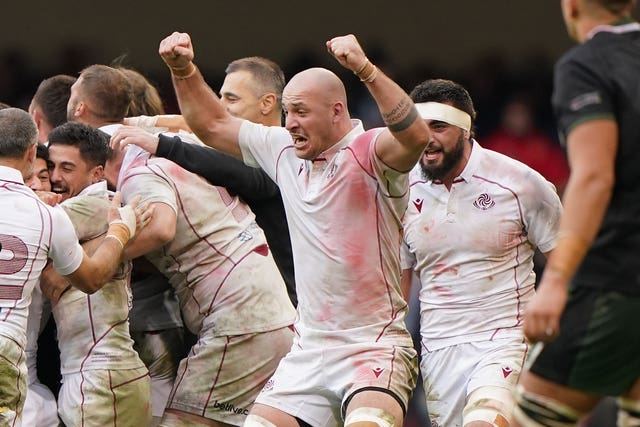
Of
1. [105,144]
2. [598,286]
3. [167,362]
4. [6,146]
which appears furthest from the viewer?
[167,362]

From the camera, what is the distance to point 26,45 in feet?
44.2

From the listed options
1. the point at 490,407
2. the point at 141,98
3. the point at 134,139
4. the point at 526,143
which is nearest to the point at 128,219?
the point at 134,139

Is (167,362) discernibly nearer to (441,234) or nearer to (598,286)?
(441,234)

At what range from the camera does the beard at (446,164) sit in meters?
7.24

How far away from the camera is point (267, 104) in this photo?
27.3ft

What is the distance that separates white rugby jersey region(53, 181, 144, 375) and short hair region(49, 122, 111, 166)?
0.80 ft

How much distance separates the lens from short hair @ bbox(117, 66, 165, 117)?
8.66 metres

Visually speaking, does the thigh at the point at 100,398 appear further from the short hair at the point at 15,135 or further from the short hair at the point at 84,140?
the short hair at the point at 15,135

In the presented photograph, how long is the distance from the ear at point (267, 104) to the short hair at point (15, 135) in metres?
2.15

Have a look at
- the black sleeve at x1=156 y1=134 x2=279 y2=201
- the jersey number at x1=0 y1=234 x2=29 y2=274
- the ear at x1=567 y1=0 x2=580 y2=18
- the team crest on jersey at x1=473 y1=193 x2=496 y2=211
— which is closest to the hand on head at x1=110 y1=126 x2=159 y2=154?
the black sleeve at x1=156 y1=134 x2=279 y2=201

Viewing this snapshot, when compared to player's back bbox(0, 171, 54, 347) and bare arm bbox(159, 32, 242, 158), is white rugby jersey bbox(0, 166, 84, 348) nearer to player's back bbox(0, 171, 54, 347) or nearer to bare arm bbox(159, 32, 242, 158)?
player's back bbox(0, 171, 54, 347)

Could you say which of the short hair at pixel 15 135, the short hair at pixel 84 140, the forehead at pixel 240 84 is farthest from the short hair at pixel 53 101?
the short hair at pixel 15 135

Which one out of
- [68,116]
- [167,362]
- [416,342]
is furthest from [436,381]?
[416,342]

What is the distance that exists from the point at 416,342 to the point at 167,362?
348cm
